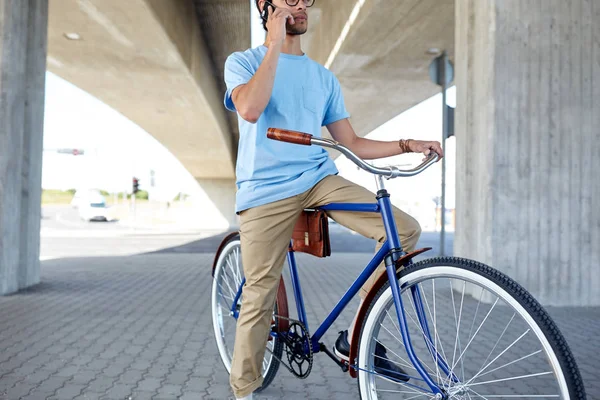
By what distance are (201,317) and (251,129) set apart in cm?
308

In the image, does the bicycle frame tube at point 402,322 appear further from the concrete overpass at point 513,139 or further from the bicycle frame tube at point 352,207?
the concrete overpass at point 513,139

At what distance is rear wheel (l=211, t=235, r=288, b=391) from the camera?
2.70m

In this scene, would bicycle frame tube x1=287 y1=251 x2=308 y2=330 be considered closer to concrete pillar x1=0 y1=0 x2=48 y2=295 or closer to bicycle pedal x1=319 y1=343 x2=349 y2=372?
bicycle pedal x1=319 y1=343 x2=349 y2=372

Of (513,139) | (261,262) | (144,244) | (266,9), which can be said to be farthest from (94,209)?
(266,9)

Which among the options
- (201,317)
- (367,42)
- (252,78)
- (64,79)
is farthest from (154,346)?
(64,79)

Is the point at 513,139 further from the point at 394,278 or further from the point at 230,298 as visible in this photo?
the point at 394,278

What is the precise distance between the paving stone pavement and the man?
0.38 meters

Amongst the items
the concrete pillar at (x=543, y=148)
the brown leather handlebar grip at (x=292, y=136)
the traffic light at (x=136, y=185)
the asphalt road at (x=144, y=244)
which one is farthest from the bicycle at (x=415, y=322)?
the traffic light at (x=136, y=185)

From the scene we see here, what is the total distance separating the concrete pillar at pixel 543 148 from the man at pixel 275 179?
12.2 feet

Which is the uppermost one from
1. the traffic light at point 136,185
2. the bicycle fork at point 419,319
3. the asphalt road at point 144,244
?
the traffic light at point 136,185

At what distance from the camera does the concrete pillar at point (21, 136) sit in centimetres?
618

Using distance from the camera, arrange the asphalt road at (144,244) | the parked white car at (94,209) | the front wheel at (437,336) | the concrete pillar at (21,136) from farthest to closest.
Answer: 1. the parked white car at (94,209)
2. the asphalt road at (144,244)
3. the concrete pillar at (21,136)
4. the front wheel at (437,336)

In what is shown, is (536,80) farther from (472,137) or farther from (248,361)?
(248,361)

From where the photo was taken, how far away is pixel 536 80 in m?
5.76
